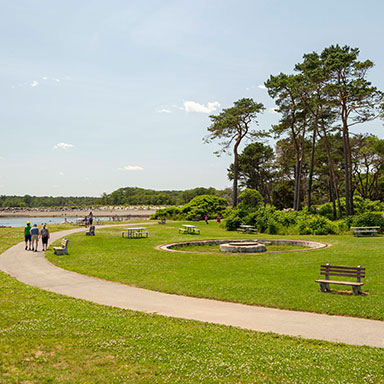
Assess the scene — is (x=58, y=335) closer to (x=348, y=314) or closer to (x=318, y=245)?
(x=348, y=314)

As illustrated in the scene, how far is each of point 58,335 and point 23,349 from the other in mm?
771

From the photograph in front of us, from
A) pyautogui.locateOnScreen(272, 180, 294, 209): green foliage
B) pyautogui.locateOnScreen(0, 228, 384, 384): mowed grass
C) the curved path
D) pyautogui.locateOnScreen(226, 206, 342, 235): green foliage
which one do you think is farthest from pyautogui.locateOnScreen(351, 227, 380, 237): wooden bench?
pyautogui.locateOnScreen(272, 180, 294, 209): green foliage

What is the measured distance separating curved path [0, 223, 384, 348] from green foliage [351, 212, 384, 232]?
2297 centimetres

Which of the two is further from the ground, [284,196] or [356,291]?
[284,196]

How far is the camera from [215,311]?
892 cm

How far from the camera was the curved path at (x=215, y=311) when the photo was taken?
7.33 m

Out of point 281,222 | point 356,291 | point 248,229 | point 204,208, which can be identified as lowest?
point 356,291

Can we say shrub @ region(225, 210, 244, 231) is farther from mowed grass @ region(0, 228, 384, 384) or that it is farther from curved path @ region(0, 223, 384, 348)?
mowed grass @ region(0, 228, 384, 384)

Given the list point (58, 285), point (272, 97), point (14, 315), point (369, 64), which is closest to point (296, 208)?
point (272, 97)

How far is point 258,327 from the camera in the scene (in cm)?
767

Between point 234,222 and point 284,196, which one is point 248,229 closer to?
point 234,222

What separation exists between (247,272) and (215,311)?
500 cm

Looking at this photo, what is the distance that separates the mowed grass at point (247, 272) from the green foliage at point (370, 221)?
306 inches

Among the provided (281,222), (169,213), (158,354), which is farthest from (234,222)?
(158,354)
